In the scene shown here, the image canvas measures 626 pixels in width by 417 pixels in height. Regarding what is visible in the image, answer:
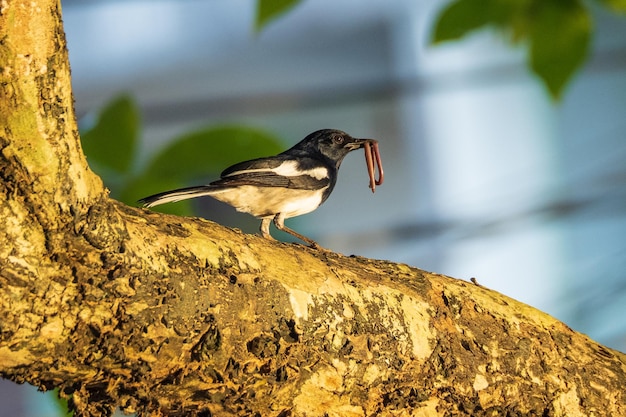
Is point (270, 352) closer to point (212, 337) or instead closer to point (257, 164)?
point (212, 337)

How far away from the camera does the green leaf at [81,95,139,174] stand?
69.9 inches

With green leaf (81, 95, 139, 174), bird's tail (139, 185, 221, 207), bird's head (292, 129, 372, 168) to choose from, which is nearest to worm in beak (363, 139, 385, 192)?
bird's head (292, 129, 372, 168)

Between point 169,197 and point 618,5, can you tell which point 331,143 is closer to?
point 169,197

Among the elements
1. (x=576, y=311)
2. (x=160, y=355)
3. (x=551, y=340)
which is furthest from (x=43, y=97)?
(x=576, y=311)

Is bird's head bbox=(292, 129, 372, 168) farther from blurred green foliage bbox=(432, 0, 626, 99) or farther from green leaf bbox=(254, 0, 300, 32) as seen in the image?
green leaf bbox=(254, 0, 300, 32)

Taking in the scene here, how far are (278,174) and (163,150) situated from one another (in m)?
0.86

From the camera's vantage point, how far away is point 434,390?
65.9 inches

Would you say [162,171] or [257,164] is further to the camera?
[257,164]

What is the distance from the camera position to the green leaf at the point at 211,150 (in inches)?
70.0

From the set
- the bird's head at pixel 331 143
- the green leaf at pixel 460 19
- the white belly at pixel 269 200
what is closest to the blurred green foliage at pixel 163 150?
the green leaf at pixel 460 19

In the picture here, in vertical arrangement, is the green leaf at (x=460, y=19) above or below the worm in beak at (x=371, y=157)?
below

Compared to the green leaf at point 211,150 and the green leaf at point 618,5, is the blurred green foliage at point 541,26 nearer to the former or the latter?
the green leaf at point 618,5

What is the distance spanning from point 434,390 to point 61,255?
0.80 metres

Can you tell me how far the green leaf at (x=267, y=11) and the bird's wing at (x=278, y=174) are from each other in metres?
0.86
